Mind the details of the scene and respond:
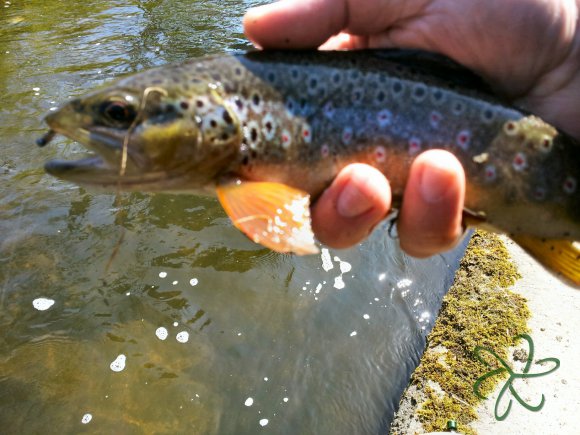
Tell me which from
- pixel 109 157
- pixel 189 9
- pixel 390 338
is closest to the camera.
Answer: pixel 109 157

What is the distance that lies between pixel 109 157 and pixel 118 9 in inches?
497

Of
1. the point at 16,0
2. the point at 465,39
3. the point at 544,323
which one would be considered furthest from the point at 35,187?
the point at 16,0

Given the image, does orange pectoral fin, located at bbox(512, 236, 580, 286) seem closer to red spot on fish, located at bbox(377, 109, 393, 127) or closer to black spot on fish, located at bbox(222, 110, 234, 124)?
red spot on fish, located at bbox(377, 109, 393, 127)

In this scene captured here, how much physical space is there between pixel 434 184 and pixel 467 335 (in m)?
1.99

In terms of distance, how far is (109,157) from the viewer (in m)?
2.36

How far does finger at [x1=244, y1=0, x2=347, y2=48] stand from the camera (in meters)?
Answer: 2.84

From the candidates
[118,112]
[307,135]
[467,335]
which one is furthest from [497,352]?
[118,112]

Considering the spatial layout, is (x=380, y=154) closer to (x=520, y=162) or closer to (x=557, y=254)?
(x=520, y=162)

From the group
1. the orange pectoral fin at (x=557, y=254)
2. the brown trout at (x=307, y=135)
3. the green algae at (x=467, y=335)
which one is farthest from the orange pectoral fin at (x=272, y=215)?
the green algae at (x=467, y=335)

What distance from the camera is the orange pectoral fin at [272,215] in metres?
2.27

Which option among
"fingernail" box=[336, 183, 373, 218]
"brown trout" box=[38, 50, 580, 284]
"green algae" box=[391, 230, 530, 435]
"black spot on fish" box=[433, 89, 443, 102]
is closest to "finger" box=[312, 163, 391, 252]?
"fingernail" box=[336, 183, 373, 218]

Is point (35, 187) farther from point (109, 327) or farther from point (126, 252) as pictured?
point (109, 327)

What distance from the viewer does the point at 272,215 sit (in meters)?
2.32

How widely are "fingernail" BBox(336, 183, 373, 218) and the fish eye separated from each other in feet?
3.47
